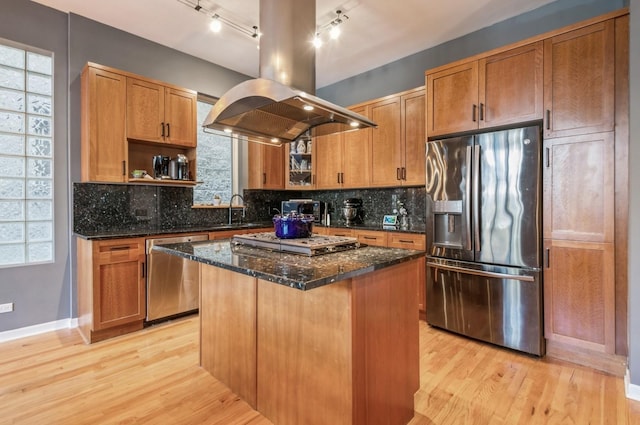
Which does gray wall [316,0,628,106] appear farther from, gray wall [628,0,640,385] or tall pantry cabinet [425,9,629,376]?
gray wall [628,0,640,385]

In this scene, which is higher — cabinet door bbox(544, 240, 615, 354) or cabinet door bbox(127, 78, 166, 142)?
cabinet door bbox(127, 78, 166, 142)

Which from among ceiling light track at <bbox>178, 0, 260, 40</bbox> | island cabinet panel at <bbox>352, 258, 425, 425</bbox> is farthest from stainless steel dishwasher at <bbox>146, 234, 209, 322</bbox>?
island cabinet panel at <bbox>352, 258, 425, 425</bbox>

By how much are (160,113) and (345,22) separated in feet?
7.05

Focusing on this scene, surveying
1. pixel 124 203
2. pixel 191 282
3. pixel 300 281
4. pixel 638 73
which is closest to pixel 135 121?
pixel 124 203

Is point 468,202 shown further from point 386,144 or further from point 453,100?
point 386,144

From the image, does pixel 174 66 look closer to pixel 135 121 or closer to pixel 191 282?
pixel 135 121

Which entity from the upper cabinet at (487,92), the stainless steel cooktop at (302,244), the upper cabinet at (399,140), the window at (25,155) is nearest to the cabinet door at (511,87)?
the upper cabinet at (487,92)

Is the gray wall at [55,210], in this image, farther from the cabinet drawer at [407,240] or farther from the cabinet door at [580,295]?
the cabinet door at [580,295]

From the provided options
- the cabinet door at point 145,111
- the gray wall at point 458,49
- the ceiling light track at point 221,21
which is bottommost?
the cabinet door at point 145,111

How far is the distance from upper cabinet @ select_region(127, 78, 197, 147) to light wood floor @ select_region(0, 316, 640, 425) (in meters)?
2.08

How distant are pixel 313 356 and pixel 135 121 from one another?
2993 millimetres

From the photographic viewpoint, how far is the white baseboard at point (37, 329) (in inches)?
113

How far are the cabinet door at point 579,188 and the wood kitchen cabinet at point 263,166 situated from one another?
3.24 m

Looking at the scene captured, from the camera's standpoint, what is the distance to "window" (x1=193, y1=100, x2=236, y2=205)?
164 inches
